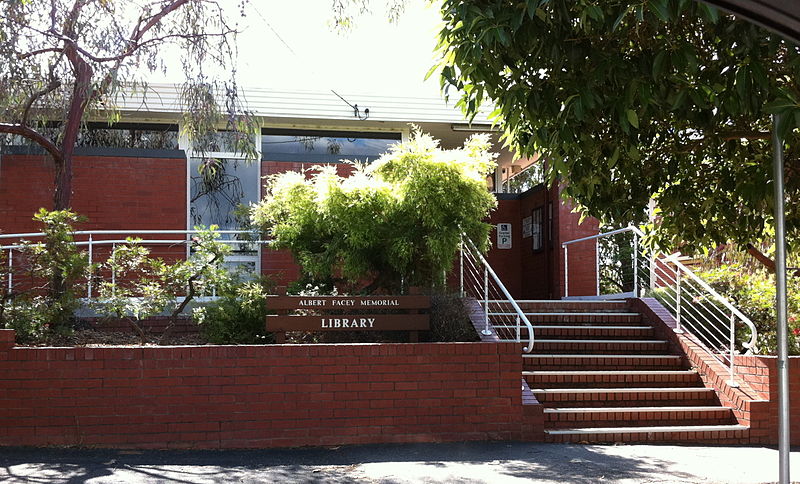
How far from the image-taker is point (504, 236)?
16406mm

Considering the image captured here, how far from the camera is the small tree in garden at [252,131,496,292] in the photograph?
861 centimetres

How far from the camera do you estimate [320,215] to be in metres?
8.98

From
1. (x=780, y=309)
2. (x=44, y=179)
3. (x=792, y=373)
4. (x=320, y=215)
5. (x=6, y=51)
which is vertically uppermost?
(x=6, y=51)

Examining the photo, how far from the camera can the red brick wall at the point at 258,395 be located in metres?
7.52

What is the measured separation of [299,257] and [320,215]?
527 millimetres

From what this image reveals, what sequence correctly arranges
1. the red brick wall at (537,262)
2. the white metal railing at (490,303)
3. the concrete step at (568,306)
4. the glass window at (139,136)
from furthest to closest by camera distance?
the red brick wall at (537,262) < the glass window at (139,136) < the concrete step at (568,306) < the white metal railing at (490,303)

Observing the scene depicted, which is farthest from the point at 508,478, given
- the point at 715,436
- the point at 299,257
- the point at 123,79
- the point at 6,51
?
the point at 6,51

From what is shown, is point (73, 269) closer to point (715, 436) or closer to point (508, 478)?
point (508, 478)

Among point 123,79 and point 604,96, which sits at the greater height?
point 123,79

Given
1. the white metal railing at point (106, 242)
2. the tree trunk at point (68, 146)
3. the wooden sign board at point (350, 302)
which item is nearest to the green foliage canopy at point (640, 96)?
the wooden sign board at point (350, 302)

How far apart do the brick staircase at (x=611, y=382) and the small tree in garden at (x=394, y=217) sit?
4.01 feet

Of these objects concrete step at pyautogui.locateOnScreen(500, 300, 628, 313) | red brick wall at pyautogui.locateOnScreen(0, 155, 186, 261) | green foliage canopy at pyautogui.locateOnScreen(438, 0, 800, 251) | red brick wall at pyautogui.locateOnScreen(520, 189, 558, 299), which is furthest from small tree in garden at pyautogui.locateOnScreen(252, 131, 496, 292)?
red brick wall at pyautogui.locateOnScreen(520, 189, 558, 299)

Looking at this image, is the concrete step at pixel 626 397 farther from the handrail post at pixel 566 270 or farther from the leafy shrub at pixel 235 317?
the handrail post at pixel 566 270

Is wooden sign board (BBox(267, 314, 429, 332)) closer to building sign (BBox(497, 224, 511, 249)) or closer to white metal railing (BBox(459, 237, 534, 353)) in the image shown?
white metal railing (BBox(459, 237, 534, 353))
